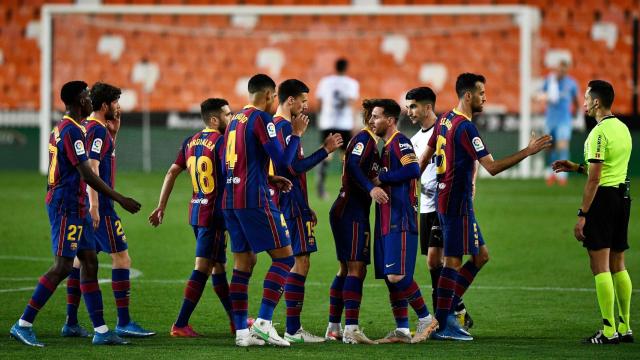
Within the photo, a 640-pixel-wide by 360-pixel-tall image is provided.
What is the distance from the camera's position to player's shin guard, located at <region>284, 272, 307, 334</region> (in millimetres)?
8227

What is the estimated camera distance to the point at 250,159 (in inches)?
312

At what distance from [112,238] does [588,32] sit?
70.2ft

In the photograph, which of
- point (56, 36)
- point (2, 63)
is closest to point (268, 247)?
point (56, 36)

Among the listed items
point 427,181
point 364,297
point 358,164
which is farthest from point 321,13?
point 358,164

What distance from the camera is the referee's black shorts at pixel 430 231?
357 inches

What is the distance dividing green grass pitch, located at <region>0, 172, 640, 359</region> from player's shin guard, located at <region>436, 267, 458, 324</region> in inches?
12.3

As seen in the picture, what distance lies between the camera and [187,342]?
316 inches

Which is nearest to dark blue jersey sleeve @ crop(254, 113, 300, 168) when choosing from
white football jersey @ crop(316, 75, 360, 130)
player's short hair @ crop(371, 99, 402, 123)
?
player's short hair @ crop(371, 99, 402, 123)

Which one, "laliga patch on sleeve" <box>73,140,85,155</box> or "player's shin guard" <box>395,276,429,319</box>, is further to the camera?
"player's shin guard" <box>395,276,429,319</box>

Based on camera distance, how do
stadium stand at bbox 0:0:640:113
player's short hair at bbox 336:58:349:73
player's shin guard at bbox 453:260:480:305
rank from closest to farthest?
player's shin guard at bbox 453:260:480:305 < player's short hair at bbox 336:58:349:73 < stadium stand at bbox 0:0:640:113

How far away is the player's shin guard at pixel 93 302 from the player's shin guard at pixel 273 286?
3.61 feet

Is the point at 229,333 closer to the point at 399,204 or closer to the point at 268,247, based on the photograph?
the point at 268,247

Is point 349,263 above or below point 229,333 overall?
above

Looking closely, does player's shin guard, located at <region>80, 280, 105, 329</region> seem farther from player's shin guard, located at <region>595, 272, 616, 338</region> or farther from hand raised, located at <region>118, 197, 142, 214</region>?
player's shin guard, located at <region>595, 272, 616, 338</region>
